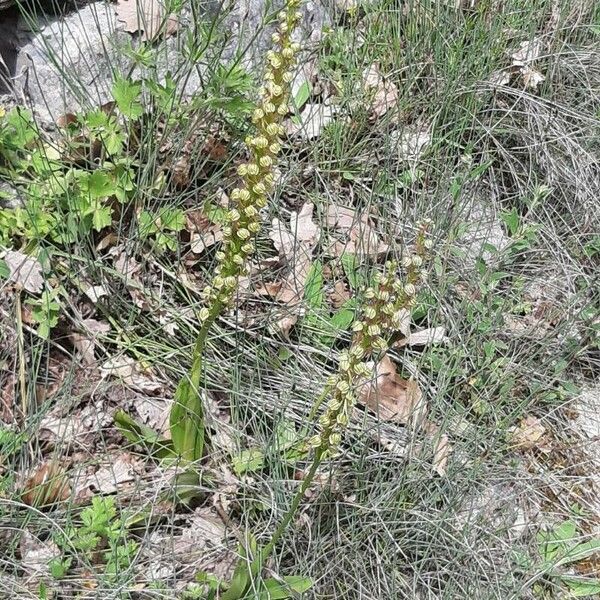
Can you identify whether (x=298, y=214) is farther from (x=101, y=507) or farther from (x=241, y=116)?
(x=101, y=507)

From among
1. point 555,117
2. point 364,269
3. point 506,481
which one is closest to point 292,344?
point 364,269

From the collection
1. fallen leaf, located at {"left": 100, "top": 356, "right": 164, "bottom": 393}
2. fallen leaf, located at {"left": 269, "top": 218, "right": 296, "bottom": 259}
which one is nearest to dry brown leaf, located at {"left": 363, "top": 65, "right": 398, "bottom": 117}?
fallen leaf, located at {"left": 269, "top": 218, "right": 296, "bottom": 259}

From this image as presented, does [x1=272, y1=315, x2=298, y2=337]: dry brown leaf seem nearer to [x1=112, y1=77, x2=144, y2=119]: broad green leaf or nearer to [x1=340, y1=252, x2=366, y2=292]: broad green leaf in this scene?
[x1=340, y1=252, x2=366, y2=292]: broad green leaf

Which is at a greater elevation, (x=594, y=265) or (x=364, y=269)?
(x=364, y=269)

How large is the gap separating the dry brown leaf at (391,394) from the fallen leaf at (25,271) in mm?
980

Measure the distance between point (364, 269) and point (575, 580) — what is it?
1.09m

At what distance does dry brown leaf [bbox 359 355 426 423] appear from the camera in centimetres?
227

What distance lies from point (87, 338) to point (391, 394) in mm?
907

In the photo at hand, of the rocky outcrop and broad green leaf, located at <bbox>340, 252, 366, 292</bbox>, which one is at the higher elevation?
the rocky outcrop

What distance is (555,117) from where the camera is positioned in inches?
120

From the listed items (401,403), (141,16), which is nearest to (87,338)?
(401,403)

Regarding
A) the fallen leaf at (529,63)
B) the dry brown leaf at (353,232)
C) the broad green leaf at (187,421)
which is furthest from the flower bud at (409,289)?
the fallen leaf at (529,63)

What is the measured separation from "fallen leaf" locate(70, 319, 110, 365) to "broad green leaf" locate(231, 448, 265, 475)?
1.64 ft

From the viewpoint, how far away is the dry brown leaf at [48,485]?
191 cm
